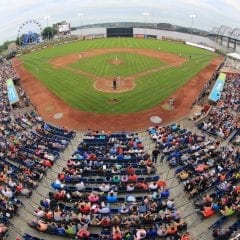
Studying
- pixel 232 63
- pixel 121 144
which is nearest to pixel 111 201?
pixel 121 144

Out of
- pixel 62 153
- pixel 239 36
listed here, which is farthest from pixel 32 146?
pixel 239 36

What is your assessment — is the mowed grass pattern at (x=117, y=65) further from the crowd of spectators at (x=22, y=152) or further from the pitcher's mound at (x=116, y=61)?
the crowd of spectators at (x=22, y=152)

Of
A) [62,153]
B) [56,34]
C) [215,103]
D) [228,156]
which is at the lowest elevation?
[228,156]

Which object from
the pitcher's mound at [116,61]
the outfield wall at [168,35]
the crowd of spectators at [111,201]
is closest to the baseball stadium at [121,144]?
the crowd of spectators at [111,201]

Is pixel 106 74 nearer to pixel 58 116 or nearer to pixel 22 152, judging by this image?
pixel 58 116

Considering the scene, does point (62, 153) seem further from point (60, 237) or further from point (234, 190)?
point (234, 190)

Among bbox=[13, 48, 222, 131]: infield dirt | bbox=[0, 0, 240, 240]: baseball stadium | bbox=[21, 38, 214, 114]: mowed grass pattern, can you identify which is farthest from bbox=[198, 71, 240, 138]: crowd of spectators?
bbox=[21, 38, 214, 114]: mowed grass pattern
